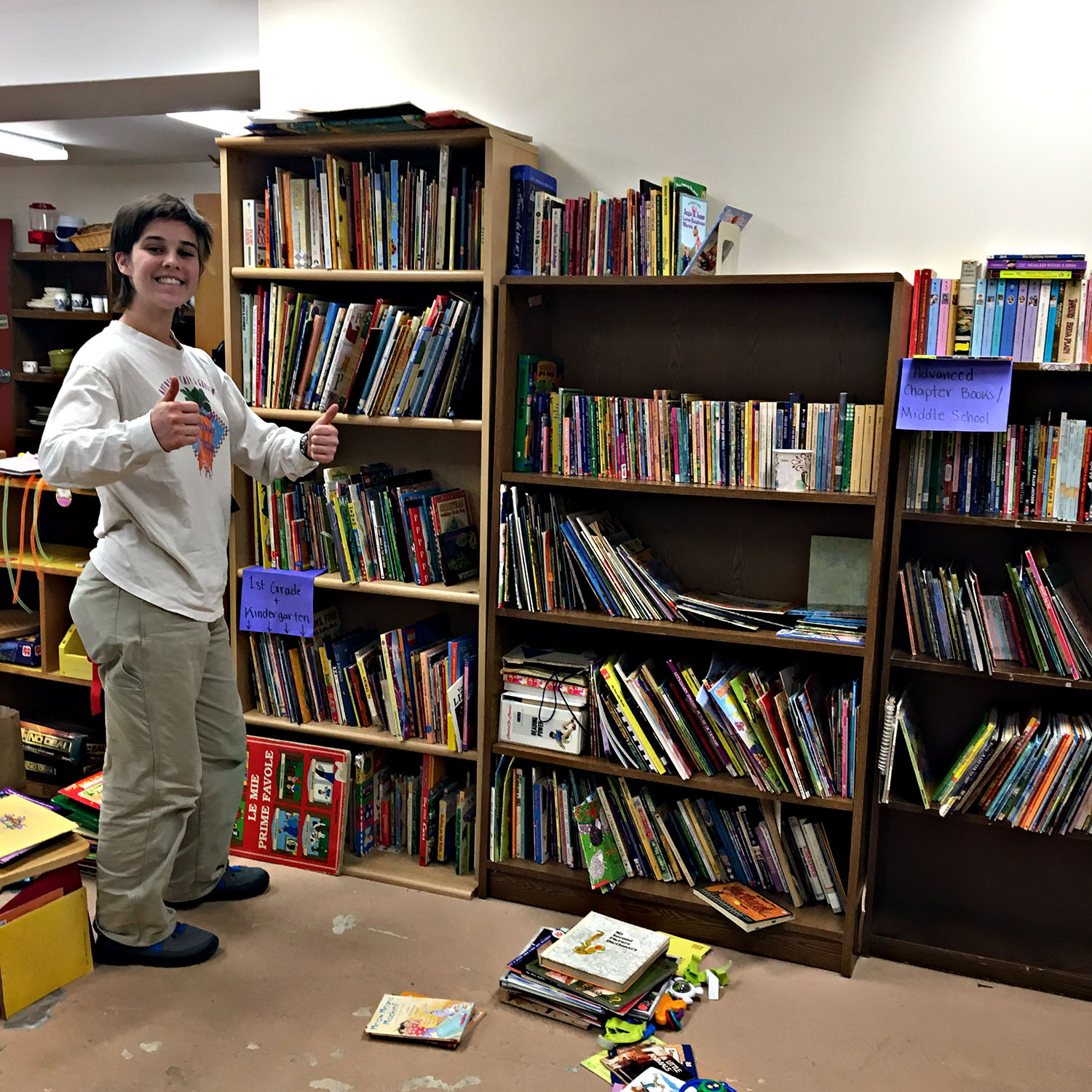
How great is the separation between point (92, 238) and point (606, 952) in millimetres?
4379

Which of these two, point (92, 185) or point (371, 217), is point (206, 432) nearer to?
point (371, 217)

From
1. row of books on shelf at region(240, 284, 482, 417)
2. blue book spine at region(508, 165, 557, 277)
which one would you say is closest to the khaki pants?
row of books on shelf at region(240, 284, 482, 417)

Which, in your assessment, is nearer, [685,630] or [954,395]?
[954,395]

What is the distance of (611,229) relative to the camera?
2395 mm

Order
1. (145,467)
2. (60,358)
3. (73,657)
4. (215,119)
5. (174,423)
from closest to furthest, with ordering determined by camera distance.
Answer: (174,423) → (145,467) → (73,657) → (215,119) → (60,358)

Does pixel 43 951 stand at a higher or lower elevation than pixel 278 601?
lower

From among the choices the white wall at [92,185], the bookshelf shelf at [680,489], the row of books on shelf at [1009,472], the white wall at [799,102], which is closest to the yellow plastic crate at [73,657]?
the bookshelf shelf at [680,489]

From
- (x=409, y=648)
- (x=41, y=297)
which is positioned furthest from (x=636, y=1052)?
(x=41, y=297)

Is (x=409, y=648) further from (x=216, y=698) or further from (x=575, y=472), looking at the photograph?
(x=575, y=472)

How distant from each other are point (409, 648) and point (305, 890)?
2.23 feet

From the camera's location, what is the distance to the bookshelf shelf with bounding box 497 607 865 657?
2.22m

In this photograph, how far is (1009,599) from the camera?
2180mm

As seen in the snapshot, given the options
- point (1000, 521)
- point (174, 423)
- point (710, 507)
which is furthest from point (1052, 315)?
point (174, 423)

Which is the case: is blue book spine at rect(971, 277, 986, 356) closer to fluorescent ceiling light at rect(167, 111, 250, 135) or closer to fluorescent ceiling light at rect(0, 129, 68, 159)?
fluorescent ceiling light at rect(167, 111, 250, 135)
